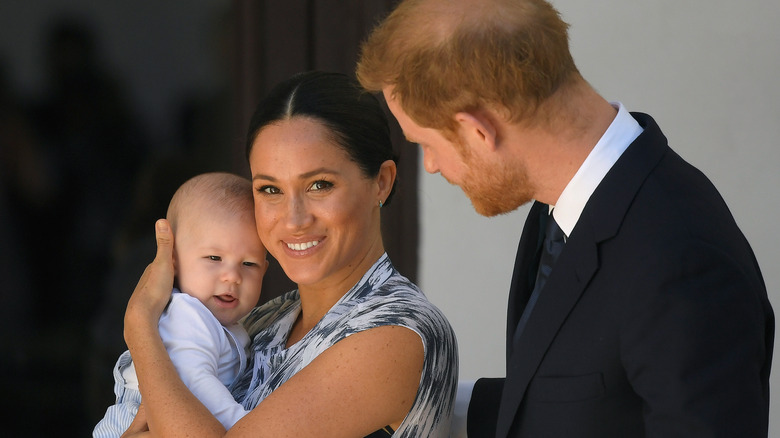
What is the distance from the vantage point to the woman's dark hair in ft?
6.53

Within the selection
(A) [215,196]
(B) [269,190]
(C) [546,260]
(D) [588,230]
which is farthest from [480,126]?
(A) [215,196]

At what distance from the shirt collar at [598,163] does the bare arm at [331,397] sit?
0.46 meters

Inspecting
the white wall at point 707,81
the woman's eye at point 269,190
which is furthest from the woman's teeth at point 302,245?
the white wall at point 707,81

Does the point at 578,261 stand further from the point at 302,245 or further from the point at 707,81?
the point at 707,81

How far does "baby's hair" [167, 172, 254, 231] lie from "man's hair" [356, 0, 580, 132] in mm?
759

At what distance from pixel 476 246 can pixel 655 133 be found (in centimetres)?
228

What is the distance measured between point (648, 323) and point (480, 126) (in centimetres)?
41

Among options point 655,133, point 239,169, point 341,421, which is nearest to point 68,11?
point 239,169

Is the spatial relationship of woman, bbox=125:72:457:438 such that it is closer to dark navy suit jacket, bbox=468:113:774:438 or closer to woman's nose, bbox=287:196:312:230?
woman's nose, bbox=287:196:312:230

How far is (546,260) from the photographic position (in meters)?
1.67

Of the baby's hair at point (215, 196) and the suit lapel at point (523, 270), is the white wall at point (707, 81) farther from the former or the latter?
the suit lapel at point (523, 270)

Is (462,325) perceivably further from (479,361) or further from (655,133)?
(655,133)

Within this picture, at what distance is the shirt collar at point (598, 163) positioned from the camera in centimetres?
146

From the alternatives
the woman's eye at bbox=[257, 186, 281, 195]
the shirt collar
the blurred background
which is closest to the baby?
the woman's eye at bbox=[257, 186, 281, 195]
